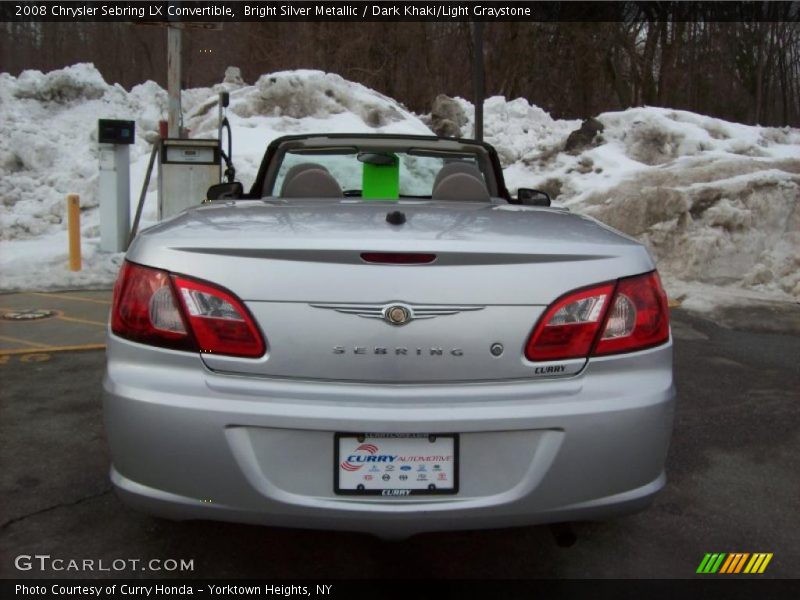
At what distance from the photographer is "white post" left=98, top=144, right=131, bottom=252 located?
1027 cm

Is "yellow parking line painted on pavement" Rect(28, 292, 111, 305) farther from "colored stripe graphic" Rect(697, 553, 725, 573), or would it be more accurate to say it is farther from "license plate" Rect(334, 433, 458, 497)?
"colored stripe graphic" Rect(697, 553, 725, 573)

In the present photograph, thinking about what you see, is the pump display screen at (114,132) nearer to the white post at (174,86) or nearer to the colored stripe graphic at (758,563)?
the white post at (174,86)

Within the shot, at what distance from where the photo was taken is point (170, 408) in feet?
7.32

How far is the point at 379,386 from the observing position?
2.23m

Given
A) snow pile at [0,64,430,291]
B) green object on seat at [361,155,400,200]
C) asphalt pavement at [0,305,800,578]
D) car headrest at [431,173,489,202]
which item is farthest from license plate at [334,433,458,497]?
snow pile at [0,64,430,291]

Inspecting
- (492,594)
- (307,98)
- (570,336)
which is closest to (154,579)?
(492,594)

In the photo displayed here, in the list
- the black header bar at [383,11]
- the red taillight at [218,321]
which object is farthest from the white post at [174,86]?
the red taillight at [218,321]

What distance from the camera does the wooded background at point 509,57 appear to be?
27.7m

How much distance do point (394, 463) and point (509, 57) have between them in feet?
99.7

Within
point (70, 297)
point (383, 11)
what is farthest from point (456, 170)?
point (383, 11)

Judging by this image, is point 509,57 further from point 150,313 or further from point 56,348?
point 150,313

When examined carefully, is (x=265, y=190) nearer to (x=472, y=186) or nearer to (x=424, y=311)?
(x=472, y=186)

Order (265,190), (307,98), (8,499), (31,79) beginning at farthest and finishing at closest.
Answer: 1. (31,79)
2. (307,98)
3. (265,190)
4. (8,499)

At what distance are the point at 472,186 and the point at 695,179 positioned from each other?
837 centimetres
